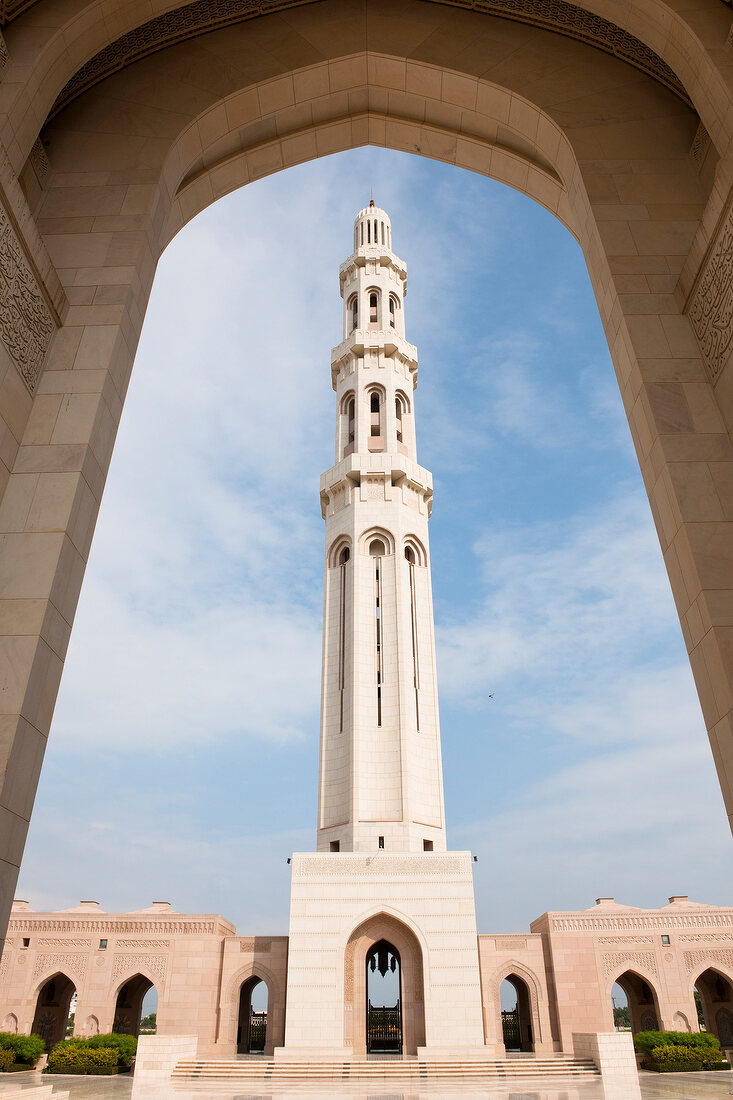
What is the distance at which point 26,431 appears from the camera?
467 cm

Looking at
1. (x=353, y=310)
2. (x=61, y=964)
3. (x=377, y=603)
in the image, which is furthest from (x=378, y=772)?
(x=353, y=310)

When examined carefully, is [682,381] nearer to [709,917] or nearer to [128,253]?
[128,253]

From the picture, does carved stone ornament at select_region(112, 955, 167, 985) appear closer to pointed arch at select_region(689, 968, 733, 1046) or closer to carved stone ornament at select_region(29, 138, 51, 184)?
pointed arch at select_region(689, 968, 733, 1046)

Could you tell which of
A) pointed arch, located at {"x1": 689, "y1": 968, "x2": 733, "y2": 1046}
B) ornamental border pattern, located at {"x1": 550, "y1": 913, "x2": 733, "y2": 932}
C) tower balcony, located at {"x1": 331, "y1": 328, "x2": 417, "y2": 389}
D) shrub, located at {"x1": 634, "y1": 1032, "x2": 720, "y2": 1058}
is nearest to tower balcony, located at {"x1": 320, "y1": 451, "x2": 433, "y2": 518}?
tower balcony, located at {"x1": 331, "y1": 328, "x2": 417, "y2": 389}

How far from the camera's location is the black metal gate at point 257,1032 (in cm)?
2341

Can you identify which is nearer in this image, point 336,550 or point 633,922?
point 633,922

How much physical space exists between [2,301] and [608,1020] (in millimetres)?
20503

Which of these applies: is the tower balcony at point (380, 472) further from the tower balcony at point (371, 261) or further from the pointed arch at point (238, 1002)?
the pointed arch at point (238, 1002)

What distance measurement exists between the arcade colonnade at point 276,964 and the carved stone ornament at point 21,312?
52.7ft

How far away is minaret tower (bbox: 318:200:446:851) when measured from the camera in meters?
19.4

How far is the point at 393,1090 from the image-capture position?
12.8 metres

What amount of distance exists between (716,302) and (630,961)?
755 inches

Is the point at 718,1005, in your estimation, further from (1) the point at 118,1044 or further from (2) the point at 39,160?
(2) the point at 39,160

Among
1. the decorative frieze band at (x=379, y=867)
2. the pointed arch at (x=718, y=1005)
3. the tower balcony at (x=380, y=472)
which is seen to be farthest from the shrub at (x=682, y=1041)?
the tower balcony at (x=380, y=472)
